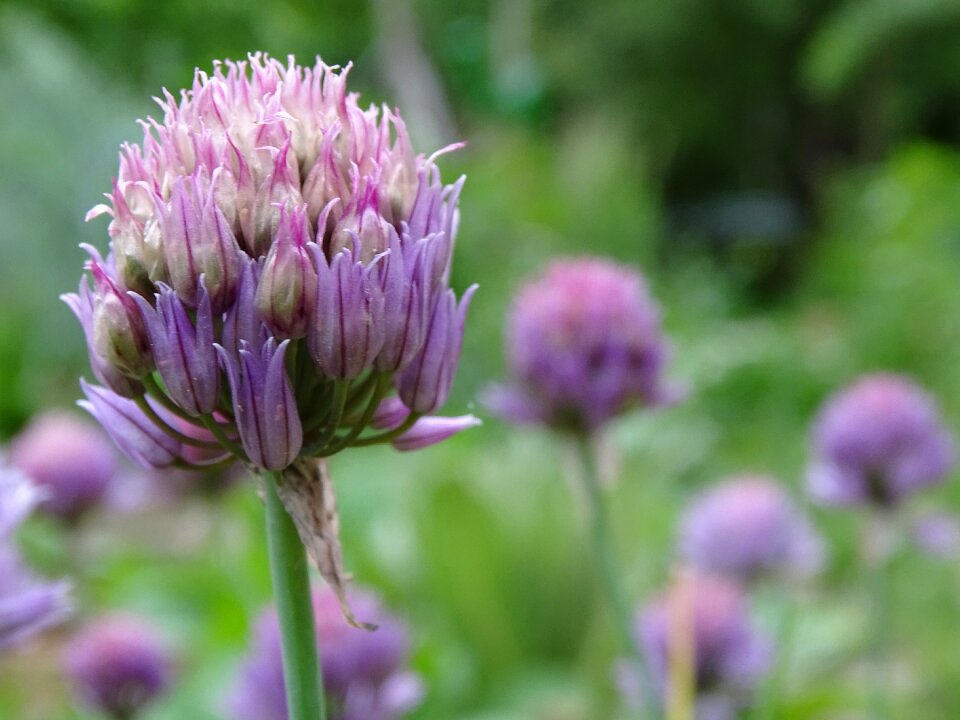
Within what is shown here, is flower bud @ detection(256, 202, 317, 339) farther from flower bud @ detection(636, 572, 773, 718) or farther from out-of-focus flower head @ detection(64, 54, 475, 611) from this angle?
flower bud @ detection(636, 572, 773, 718)

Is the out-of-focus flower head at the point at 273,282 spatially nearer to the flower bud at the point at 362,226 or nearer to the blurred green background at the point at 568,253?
the flower bud at the point at 362,226

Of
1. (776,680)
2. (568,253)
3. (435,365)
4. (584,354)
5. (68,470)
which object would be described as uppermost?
(568,253)

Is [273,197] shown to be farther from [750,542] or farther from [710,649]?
[750,542]

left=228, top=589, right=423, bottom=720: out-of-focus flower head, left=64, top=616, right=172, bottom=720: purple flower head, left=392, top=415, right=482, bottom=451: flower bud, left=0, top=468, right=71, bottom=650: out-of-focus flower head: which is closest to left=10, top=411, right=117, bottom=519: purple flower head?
left=64, top=616, right=172, bottom=720: purple flower head

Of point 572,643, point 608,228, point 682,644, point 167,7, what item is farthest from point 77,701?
point 608,228

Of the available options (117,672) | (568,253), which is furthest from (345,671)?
(568,253)

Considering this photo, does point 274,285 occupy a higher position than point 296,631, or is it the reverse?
point 274,285
